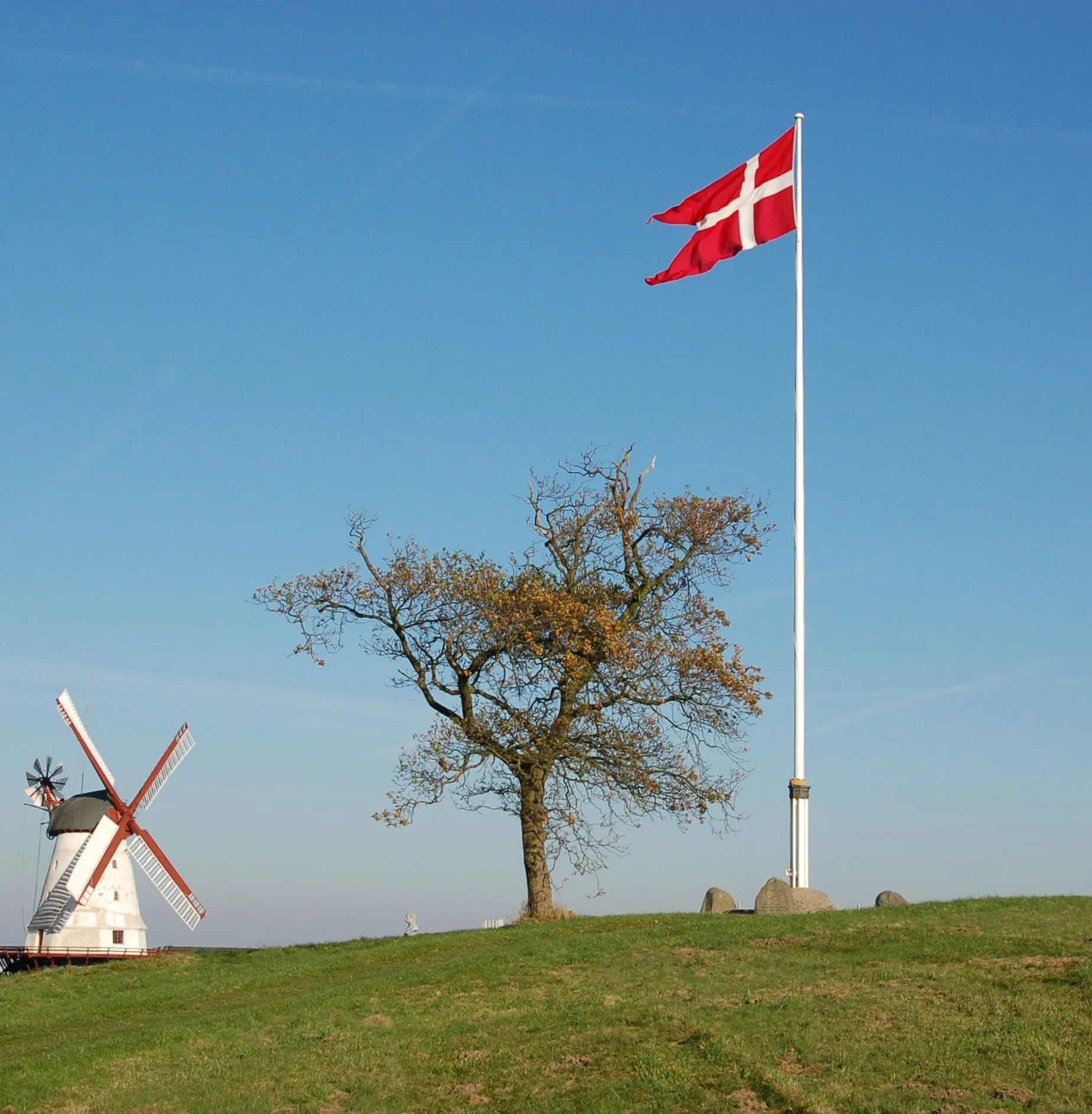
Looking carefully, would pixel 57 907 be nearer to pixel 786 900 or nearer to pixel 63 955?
pixel 63 955

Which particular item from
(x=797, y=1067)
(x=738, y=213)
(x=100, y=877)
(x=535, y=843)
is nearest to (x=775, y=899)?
(x=535, y=843)

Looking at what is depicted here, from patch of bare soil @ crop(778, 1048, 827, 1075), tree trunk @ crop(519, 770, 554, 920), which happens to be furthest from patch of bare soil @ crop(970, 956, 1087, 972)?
tree trunk @ crop(519, 770, 554, 920)

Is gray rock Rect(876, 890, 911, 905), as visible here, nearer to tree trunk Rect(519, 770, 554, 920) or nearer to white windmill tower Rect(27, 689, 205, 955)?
tree trunk Rect(519, 770, 554, 920)

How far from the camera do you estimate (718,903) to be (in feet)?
121

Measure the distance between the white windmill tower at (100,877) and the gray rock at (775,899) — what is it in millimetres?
33960

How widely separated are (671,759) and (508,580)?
283 inches

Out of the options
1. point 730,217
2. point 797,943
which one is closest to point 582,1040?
point 797,943

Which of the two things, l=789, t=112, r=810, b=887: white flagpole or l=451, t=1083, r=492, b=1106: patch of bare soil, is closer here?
l=451, t=1083, r=492, b=1106: patch of bare soil

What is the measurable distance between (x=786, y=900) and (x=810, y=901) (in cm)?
71

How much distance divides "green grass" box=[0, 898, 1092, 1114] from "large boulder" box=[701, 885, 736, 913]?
315 cm

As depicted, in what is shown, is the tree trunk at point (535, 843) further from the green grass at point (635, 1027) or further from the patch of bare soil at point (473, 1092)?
the patch of bare soil at point (473, 1092)

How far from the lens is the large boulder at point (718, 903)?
36.7 meters

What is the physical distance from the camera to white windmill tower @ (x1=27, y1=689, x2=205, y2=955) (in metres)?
59.0

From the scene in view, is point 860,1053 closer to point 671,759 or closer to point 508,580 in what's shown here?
point 671,759
